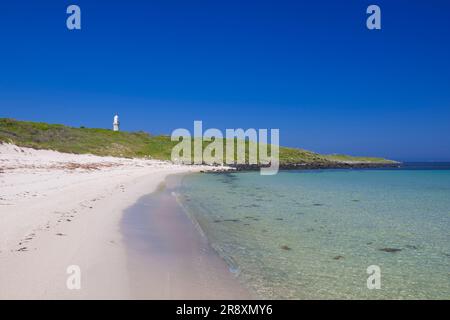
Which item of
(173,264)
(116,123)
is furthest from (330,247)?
(116,123)

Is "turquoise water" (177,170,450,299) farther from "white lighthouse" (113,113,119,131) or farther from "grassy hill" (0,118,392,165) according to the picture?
"white lighthouse" (113,113,119,131)

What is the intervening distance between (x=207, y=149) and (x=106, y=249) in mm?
84744

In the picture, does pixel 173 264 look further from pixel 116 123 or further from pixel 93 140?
pixel 116 123

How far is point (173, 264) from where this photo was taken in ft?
24.5

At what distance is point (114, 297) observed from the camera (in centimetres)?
536

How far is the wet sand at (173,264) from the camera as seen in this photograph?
5938 mm

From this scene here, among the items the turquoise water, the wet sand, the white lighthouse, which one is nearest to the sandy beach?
the wet sand

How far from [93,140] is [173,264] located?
221 ft

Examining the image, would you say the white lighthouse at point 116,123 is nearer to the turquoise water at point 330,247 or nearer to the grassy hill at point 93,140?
the grassy hill at point 93,140

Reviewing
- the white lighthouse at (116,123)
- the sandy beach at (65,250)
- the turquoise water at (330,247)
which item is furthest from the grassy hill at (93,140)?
the turquoise water at (330,247)

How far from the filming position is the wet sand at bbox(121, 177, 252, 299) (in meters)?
5.94

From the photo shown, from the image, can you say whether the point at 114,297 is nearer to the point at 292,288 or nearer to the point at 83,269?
the point at 83,269

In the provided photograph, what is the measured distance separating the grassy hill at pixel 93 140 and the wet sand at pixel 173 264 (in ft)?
143

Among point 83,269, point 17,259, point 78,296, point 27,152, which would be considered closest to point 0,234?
point 17,259
